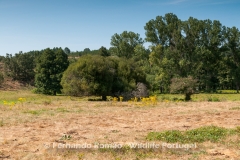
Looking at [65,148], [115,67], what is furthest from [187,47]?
[65,148]

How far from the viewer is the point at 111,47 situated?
6894 cm

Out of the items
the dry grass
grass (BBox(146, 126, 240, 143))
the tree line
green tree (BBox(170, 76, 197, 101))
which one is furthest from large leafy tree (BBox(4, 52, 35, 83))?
grass (BBox(146, 126, 240, 143))

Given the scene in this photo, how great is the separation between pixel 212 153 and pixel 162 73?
4606 cm

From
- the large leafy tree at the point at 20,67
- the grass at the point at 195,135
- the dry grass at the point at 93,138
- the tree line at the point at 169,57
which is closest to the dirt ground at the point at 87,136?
the dry grass at the point at 93,138

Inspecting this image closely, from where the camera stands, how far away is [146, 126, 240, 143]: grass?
9992mm

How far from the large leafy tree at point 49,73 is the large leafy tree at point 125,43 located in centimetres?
1985

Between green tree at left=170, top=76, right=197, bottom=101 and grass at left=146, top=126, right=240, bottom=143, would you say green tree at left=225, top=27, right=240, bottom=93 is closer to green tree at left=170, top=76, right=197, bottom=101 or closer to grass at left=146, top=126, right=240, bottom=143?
green tree at left=170, top=76, right=197, bottom=101

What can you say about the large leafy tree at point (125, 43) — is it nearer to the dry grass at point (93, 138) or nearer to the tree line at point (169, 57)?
the tree line at point (169, 57)

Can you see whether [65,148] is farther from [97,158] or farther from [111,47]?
[111,47]

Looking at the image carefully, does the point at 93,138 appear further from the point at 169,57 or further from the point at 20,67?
the point at 20,67

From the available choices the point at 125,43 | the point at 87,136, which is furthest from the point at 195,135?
the point at 125,43

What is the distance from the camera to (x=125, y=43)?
67.6m

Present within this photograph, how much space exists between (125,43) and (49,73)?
78.5ft

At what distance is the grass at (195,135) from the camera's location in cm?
999
